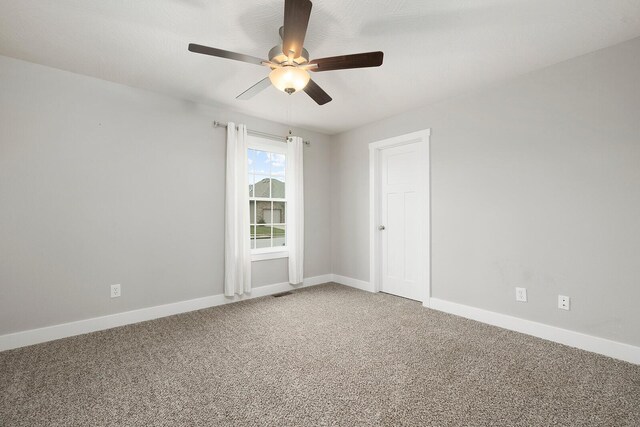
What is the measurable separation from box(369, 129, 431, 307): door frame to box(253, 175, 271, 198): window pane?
1.49 metres

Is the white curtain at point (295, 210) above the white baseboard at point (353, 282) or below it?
above

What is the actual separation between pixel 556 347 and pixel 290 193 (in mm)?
3427

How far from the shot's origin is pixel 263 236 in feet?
14.1

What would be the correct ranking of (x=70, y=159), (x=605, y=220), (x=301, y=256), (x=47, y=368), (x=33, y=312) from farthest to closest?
(x=301, y=256)
(x=70, y=159)
(x=33, y=312)
(x=605, y=220)
(x=47, y=368)

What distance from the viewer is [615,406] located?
1.75 metres

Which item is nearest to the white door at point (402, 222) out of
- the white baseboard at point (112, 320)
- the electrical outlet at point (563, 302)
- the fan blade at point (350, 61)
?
the electrical outlet at point (563, 302)

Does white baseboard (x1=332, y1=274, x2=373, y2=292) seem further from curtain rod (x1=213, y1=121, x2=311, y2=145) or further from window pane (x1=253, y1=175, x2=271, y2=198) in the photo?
curtain rod (x1=213, y1=121, x2=311, y2=145)

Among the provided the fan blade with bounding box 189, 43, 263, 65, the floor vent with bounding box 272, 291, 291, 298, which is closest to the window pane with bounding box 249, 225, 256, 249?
the floor vent with bounding box 272, 291, 291, 298

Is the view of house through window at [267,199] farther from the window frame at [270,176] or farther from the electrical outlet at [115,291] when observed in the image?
the electrical outlet at [115,291]

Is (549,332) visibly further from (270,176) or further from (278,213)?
(270,176)

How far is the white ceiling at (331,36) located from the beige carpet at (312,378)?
2.46 m

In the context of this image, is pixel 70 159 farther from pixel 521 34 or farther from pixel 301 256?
pixel 521 34

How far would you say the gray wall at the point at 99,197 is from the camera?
2.58 metres

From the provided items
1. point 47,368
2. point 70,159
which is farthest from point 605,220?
point 70,159
